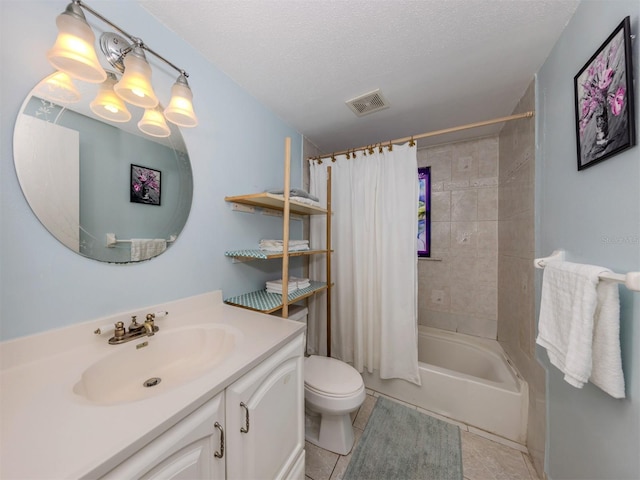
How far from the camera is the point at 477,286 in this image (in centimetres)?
206

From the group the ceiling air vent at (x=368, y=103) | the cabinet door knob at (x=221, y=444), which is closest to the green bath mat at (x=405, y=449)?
the cabinet door knob at (x=221, y=444)

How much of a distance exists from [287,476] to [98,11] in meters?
1.97

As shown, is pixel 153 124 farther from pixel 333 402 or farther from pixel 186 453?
pixel 333 402

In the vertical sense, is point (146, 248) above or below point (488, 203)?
below

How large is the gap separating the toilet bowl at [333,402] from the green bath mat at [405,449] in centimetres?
12

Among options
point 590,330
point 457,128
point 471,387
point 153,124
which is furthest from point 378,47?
point 471,387

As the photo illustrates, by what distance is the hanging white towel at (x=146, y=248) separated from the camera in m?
0.93

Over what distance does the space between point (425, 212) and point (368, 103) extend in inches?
49.2

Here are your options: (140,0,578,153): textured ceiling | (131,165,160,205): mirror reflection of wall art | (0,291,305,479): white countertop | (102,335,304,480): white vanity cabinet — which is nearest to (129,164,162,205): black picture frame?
(131,165,160,205): mirror reflection of wall art

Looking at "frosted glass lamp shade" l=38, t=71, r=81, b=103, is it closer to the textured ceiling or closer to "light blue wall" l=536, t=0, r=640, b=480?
the textured ceiling

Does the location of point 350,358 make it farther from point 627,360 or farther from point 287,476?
point 627,360

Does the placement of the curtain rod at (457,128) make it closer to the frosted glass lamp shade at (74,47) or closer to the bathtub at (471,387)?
the frosted glass lamp shade at (74,47)

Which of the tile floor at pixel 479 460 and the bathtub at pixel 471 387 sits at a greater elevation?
the bathtub at pixel 471 387

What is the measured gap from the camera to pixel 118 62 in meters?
0.88
